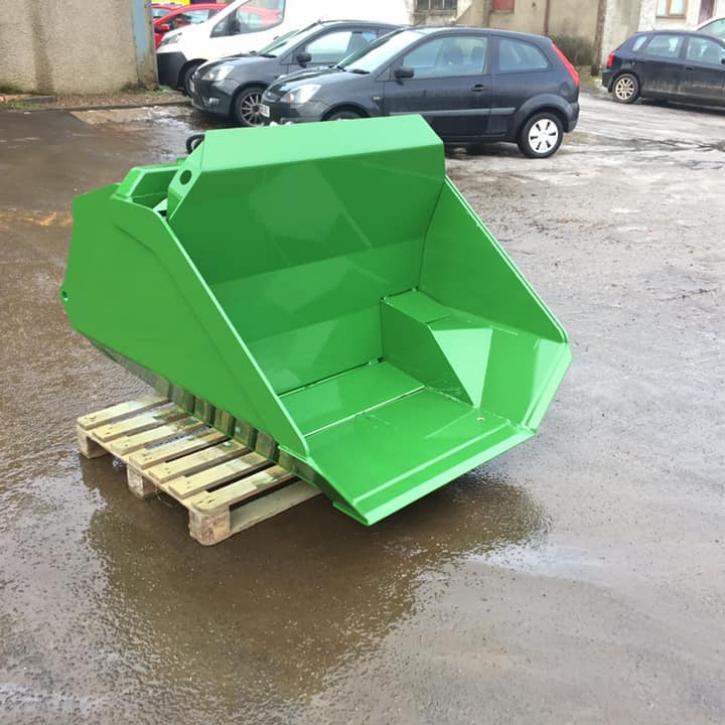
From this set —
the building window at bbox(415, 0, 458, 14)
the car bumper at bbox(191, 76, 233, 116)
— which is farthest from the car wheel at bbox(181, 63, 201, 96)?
the building window at bbox(415, 0, 458, 14)

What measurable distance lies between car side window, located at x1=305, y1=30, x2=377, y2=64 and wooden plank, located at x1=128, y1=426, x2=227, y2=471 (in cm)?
873

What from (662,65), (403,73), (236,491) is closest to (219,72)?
(403,73)

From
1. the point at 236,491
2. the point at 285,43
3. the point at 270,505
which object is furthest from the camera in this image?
the point at 285,43

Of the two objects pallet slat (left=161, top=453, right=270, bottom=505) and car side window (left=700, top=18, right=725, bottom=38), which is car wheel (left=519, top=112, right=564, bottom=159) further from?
car side window (left=700, top=18, right=725, bottom=38)

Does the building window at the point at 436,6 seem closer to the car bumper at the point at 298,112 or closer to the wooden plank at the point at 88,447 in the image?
the car bumper at the point at 298,112

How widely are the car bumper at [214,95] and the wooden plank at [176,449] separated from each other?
27.2 feet

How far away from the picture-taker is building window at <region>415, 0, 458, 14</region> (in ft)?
79.8

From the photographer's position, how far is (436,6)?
24.5 m

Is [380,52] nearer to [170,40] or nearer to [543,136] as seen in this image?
[543,136]

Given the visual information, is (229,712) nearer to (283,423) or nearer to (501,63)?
(283,423)

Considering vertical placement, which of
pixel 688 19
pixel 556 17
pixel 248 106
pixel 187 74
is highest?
pixel 556 17

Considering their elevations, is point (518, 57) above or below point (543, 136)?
above

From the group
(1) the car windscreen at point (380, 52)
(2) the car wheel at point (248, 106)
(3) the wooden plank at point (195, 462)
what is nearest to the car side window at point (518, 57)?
(1) the car windscreen at point (380, 52)

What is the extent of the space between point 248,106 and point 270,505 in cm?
887
